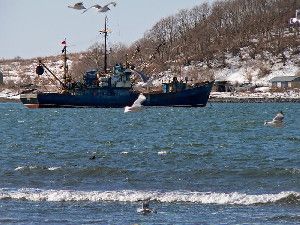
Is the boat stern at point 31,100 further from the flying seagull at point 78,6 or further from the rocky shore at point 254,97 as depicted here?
the flying seagull at point 78,6

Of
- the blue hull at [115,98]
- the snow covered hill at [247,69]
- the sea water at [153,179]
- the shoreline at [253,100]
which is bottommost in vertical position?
the shoreline at [253,100]

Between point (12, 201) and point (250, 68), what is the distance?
164 meters

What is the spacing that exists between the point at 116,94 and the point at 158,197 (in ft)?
304

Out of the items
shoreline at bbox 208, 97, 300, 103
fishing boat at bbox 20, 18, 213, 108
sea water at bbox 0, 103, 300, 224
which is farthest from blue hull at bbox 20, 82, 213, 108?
sea water at bbox 0, 103, 300, 224

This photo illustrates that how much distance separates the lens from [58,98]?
11931 centimetres

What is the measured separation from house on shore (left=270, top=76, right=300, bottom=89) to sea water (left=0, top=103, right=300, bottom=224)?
398 feet

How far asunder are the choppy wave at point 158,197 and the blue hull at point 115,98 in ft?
289

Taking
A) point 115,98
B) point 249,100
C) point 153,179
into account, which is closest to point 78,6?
point 153,179

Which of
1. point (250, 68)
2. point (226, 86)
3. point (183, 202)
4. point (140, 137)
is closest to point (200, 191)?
point (183, 202)

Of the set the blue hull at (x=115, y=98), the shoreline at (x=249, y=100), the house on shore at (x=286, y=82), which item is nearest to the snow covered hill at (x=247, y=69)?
the house on shore at (x=286, y=82)

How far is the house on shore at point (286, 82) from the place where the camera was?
172 metres

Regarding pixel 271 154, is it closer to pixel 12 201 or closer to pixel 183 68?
pixel 12 201

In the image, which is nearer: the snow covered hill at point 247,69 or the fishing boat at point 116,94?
the fishing boat at point 116,94

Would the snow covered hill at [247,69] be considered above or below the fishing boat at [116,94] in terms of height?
above
